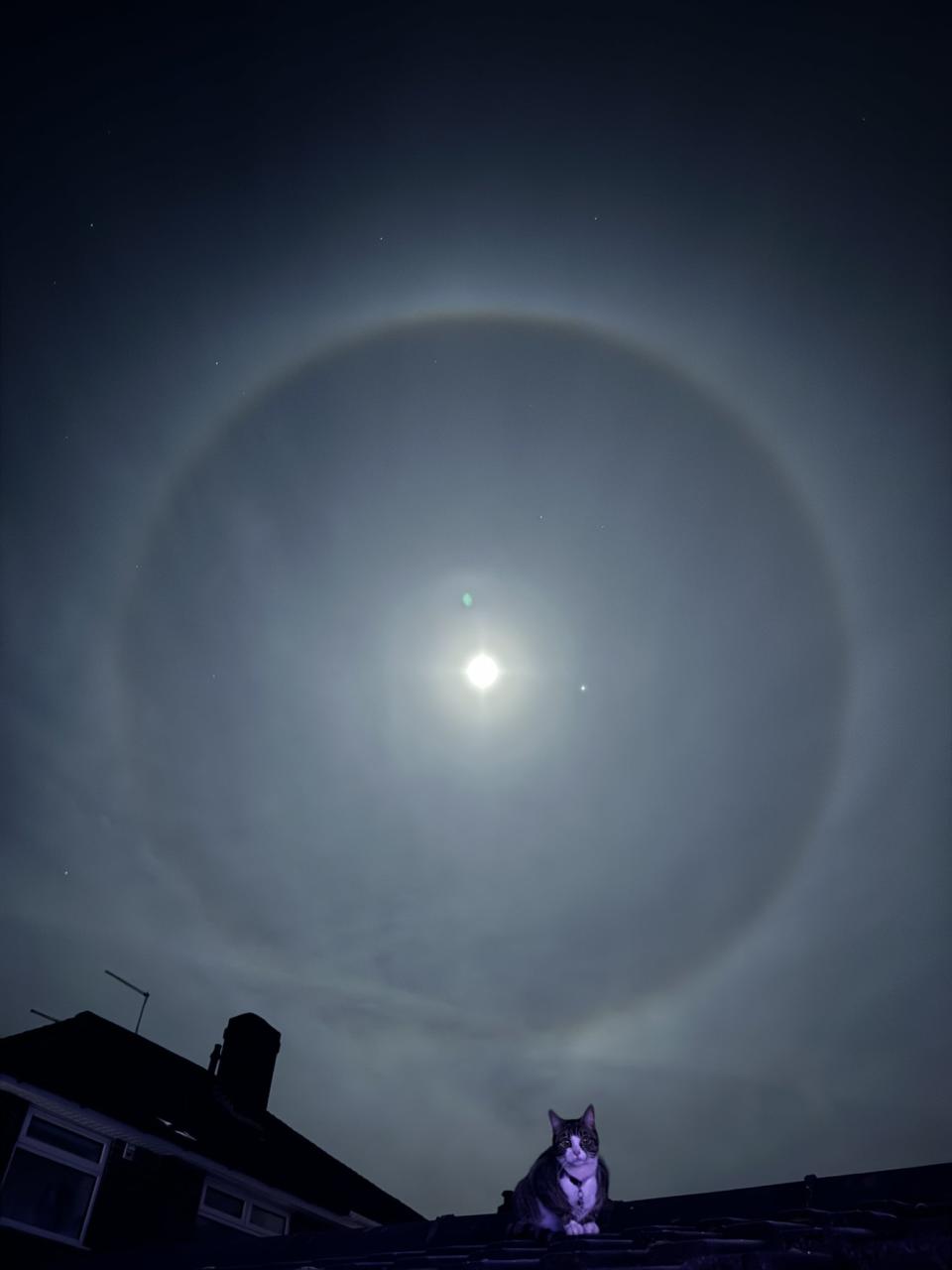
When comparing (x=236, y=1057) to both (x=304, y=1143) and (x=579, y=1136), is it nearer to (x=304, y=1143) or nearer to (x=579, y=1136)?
(x=304, y=1143)

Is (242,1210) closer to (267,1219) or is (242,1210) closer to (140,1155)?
(267,1219)

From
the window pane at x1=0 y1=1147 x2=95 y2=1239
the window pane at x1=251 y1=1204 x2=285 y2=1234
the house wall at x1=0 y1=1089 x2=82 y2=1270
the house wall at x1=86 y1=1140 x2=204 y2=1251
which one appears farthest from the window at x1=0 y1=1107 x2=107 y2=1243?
the window pane at x1=251 y1=1204 x2=285 y2=1234

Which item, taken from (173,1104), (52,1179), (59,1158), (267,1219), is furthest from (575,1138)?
(267,1219)

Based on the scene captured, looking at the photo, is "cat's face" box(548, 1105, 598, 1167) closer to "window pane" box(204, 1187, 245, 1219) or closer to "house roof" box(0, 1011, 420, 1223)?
"house roof" box(0, 1011, 420, 1223)

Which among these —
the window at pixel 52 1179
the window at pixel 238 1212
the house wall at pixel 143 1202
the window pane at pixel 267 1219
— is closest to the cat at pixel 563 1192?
the window at pixel 52 1179

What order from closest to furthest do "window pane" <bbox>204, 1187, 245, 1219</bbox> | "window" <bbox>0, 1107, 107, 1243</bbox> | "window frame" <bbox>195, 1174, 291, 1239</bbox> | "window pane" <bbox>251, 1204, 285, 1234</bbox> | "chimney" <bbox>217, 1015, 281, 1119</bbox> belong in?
"window" <bbox>0, 1107, 107, 1243</bbox> → "window frame" <bbox>195, 1174, 291, 1239</bbox> → "window pane" <bbox>204, 1187, 245, 1219</bbox> → "window pane" <bbox>251, 1204, 285, 1234</bbox> → "chimney" <bbox>217, 1015, 281, 1119</bbox>

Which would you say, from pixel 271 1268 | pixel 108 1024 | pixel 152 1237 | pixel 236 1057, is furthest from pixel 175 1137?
pixel 271 1268

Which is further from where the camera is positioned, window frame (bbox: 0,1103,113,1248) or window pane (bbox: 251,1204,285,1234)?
window pane (bbox: 251,1204,285,1234)
